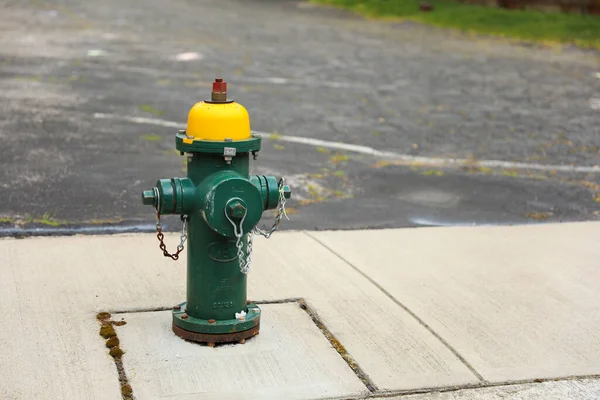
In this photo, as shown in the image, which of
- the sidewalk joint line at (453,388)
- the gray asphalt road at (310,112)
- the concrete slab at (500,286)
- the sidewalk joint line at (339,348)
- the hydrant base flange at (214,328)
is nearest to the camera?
the sidewalk joint line at (453,388)

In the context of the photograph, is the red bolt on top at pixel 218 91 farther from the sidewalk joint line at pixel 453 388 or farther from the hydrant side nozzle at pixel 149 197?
the sidewalk joint line at pixel 453 388

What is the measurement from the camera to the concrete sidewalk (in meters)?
4.23

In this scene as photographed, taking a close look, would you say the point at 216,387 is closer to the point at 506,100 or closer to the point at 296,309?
the point at 296,309

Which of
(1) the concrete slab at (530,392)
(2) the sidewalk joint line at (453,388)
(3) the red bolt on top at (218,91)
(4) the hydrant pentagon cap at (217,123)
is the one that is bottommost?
(1) the concrete slab at (530,392)

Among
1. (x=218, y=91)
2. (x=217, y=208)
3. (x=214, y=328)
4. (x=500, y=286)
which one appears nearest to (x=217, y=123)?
(x=218, y=91)

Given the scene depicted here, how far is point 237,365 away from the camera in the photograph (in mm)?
4348

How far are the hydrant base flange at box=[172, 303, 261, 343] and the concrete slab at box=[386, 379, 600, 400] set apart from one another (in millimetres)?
795

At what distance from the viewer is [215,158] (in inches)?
173

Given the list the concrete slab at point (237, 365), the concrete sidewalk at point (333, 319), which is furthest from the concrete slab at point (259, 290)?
the concrete slab at point (237, 365)

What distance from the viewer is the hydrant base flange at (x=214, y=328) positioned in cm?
451

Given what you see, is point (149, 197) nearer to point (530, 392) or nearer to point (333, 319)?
point (333, 319)

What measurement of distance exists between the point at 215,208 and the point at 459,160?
486cm

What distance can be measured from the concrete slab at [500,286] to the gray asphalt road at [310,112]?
462mm

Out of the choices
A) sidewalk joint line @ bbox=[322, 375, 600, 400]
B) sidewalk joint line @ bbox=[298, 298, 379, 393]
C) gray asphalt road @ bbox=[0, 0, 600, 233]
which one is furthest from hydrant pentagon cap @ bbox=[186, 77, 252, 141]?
gray asphalt road @ bbox=[0, 0, 600, 233]
